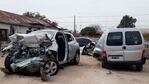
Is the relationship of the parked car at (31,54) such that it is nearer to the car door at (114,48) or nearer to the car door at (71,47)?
the car door at (71,47)

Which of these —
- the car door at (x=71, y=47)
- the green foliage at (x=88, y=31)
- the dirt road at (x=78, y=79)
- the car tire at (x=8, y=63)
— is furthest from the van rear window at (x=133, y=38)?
the green foliage at (x=88, y=31)

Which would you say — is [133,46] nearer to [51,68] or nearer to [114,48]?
[114,48]

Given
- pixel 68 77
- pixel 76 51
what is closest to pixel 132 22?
pixel 76 51

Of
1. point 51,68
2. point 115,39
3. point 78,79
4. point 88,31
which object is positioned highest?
point 115,39

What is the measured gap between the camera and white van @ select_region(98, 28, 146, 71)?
1450cm

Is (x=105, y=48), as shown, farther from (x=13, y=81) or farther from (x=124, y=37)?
(x=13, y=81)

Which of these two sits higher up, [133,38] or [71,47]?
[133,38]

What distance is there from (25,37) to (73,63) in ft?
15.5

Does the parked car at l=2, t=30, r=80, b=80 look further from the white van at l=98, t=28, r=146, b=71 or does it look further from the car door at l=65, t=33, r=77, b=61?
the white van at l=98, t=28, r=146, b=71


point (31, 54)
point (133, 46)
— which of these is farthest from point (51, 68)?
point (133, 46)

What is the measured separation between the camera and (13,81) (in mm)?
10742

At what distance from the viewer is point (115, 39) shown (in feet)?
48.6

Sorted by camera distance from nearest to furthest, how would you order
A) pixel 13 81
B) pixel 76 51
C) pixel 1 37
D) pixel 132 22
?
pixel 13 81 < pixel 76 51 < pixel 1 37 < pixel 132 22

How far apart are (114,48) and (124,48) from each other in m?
0.46
